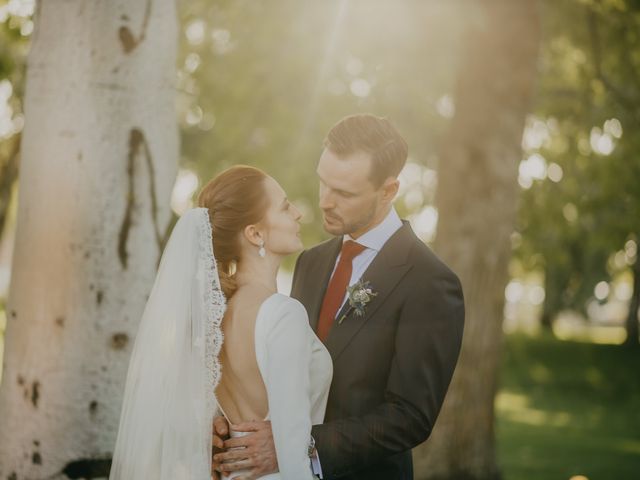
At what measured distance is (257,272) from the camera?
3227 millimetres

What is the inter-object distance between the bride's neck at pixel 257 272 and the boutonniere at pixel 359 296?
36 cm

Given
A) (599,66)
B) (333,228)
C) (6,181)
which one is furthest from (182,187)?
(333,228)

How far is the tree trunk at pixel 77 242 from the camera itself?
375 centimetres

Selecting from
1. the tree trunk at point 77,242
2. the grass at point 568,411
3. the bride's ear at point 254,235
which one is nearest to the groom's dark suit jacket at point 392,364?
the bride's ear at point 254,235

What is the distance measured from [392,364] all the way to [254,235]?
747 millimetres

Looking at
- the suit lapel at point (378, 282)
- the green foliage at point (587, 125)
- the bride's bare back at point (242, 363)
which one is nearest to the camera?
the bride's bare back at point (242, 363)

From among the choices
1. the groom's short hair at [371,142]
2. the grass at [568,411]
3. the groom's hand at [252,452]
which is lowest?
the grass at [568,411]

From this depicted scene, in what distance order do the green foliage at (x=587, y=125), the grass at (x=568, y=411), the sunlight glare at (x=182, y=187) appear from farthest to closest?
1. the sunlight glare at (x=182, y=187)
2. the grass at (x=568, y=411)
3. the green foliage at (x=587, y=125)

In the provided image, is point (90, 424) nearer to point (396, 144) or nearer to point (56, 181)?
point (56, 181)

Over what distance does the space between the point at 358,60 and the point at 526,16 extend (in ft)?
6.73

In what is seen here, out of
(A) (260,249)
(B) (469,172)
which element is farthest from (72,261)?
(B) (469,172)

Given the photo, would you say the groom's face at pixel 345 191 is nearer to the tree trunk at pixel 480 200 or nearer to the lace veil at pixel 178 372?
the lace veil at pixel 178 372

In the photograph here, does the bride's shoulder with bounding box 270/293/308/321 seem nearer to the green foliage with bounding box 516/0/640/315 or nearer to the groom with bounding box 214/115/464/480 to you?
the groom with bounding box 214/115/464/480

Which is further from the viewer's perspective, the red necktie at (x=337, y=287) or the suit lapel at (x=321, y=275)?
the suit lapel at (x=321, y=275)
